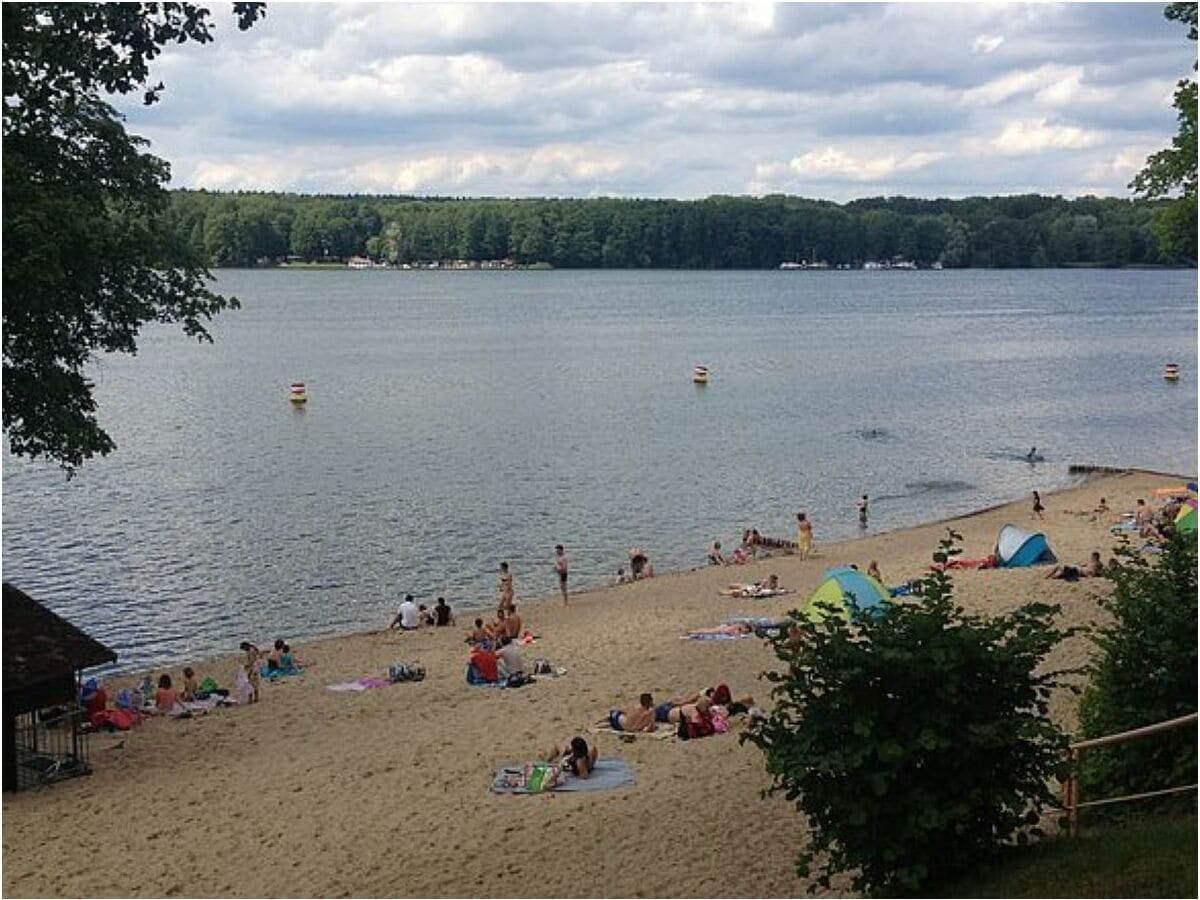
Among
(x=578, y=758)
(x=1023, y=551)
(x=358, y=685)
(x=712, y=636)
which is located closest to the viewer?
(x=578, y=758)

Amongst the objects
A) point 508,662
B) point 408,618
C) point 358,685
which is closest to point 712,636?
point 508,662

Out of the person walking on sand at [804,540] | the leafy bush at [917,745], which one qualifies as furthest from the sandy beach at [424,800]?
the person walking on sand at [804,540]

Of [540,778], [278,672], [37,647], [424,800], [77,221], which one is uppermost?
[77,221]

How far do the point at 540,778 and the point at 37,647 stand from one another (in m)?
6.94

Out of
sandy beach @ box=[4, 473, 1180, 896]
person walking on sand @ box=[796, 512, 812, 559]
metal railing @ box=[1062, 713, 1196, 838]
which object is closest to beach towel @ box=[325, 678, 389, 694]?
sandy beach @ box=[4, 473, 1180, 896]

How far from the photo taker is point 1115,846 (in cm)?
942

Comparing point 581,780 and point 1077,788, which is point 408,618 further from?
point 1077,788

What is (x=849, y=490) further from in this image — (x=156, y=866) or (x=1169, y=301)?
(x=1169, y=301)

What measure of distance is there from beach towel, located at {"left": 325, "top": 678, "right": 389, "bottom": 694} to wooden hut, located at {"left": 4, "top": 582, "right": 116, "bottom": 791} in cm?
454

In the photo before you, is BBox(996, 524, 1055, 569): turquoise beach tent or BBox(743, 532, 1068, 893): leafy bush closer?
BBox(743, 532, 1068, 893): leafy bush

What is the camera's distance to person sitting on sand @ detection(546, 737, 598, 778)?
16234 mm

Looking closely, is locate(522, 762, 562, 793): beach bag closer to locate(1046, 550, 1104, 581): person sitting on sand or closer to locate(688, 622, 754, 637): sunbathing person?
locate(688, 622, 754, 637): sunbathing person

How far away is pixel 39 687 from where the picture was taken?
1750 centimetres

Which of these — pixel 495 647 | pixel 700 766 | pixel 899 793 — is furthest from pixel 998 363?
pixel 899 793
